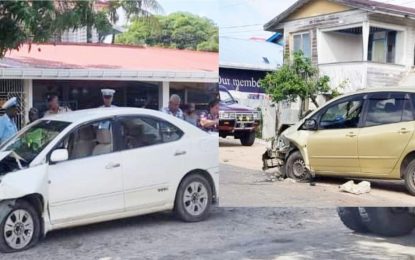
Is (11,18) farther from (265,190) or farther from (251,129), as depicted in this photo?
(265,190)

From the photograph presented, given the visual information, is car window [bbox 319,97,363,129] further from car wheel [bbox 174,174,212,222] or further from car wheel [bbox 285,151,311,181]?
car wheel [bbox 174,174,212,222]

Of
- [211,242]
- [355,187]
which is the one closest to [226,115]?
[355,187]

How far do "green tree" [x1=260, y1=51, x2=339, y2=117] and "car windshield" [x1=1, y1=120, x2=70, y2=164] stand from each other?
1.18m

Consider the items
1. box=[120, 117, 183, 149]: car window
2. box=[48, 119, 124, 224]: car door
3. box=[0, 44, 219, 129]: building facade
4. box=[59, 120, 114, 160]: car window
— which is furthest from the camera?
box=[48, 119, 124, 224]: car door

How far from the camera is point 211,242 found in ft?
13.9

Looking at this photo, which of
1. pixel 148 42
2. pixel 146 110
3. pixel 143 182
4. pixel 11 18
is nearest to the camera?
pixel 11 18

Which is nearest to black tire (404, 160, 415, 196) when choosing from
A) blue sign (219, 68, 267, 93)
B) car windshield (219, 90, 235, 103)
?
blue sign (219, 68, 267, 93)

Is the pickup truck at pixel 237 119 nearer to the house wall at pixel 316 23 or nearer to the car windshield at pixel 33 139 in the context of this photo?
the house wall at pixel 316 23

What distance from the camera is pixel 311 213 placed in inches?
204

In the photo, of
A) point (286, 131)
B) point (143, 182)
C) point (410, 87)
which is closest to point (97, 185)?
point (143, 182)

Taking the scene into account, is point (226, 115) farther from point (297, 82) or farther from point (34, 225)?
point (34, 225)

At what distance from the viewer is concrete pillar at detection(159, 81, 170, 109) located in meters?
2.99

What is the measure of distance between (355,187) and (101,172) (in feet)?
4.95

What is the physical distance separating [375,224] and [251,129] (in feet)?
5.93
